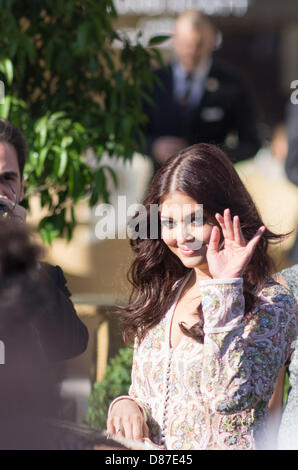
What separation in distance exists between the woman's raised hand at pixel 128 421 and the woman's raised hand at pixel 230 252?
1.50 feet

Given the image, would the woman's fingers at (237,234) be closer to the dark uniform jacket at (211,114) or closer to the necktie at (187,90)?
the dark uniform jacket at (211,114)

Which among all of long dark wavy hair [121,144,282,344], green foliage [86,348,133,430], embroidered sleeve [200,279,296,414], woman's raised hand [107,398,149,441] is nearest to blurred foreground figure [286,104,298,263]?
green foliage [86,348,133,430]

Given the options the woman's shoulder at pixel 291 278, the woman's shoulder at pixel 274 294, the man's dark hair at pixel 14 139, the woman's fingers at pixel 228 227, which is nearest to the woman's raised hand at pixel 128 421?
the woman's shoulder at pixel 274 294

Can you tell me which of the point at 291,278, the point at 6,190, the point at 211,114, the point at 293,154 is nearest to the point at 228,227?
the point at 291,278

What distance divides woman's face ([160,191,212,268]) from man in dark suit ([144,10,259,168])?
7.09ft

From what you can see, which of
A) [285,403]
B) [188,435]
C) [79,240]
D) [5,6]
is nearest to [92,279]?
[79,240]

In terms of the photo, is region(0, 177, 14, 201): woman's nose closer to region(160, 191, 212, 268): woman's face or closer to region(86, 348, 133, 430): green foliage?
region(160, 191, 212, 268): woman's face

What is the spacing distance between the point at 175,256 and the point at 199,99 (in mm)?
2449

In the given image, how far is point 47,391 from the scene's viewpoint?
1755mm

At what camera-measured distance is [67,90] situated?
11.4 ft

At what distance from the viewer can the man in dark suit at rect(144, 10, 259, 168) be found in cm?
443

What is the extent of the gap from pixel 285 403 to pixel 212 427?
0.51 metres

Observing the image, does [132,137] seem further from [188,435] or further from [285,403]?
[188,435]

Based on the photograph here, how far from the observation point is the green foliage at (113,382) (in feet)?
9.73
